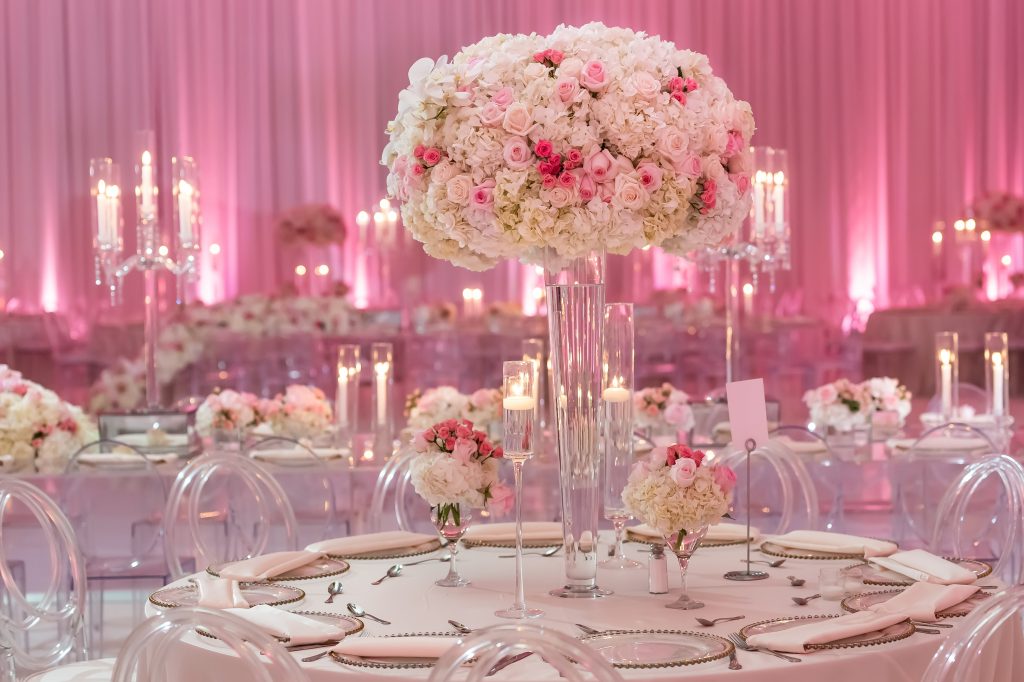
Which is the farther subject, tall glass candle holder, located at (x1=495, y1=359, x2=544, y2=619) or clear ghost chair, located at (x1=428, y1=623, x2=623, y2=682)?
tall glass candle holder, located at (x1=495, y1=359, x2=544, y2=619)

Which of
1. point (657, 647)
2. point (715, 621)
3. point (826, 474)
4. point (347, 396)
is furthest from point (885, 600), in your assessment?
point (347, 396)

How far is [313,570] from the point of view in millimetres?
3117

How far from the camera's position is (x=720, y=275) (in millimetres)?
13367

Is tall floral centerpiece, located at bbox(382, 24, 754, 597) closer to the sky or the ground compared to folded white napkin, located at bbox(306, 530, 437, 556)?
closer to the sky

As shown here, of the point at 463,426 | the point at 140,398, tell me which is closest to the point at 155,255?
the point at 140,398

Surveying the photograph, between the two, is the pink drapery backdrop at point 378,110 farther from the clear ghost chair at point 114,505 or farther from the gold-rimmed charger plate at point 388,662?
the gold-rimmed charger plate at point 388,662

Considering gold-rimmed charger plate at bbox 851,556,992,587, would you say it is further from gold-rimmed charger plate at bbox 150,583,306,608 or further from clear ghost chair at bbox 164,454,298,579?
clear ghost chair at bbox 164,454,298,579

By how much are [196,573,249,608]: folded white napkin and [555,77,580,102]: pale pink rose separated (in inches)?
45.2

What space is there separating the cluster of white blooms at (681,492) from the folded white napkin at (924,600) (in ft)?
1.17

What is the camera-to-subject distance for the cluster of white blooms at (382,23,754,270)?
2.61m

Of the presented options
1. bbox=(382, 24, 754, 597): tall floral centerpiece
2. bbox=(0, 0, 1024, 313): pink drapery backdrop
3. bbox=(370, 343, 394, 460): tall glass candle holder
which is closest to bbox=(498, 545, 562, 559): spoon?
bbox=(382, 24, 754, 597): tall floral centerpiece

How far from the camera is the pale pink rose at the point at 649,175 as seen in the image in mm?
2623

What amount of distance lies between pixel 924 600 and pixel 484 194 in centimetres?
113

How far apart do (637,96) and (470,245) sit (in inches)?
17.4
